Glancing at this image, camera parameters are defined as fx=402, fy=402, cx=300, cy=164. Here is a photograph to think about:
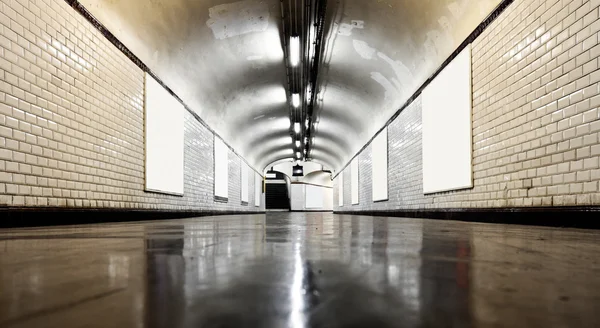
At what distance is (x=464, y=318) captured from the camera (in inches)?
24.9

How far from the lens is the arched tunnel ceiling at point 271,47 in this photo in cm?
636

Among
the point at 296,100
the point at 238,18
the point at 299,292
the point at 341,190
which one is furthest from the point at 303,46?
the point at 341,190

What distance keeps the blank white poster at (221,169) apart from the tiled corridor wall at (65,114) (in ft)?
21.0

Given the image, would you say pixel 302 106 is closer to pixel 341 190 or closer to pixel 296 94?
pixel 296 94

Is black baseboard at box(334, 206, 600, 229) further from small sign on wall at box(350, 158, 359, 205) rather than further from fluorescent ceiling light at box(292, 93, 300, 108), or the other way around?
small sign on wall at box(350, 158, 359, 205)

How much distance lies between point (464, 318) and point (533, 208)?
4.79m

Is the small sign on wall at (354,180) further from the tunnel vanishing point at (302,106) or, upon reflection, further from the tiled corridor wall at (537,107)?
the tiled corridor wall at (537,107)

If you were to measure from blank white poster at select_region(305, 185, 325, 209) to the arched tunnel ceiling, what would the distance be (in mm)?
22452

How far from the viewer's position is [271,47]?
891 centimetres

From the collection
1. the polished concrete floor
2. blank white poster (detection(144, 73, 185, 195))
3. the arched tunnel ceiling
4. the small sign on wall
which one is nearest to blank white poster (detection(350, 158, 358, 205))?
the small sign on wall

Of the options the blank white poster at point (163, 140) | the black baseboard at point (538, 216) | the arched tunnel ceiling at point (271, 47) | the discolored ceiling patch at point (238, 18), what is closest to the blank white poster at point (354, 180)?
the arched tunnel ceiling at point (271, 47)

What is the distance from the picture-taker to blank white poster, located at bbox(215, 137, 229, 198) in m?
14.0

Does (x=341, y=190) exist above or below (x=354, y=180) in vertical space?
below

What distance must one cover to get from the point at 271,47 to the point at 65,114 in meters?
4.88
